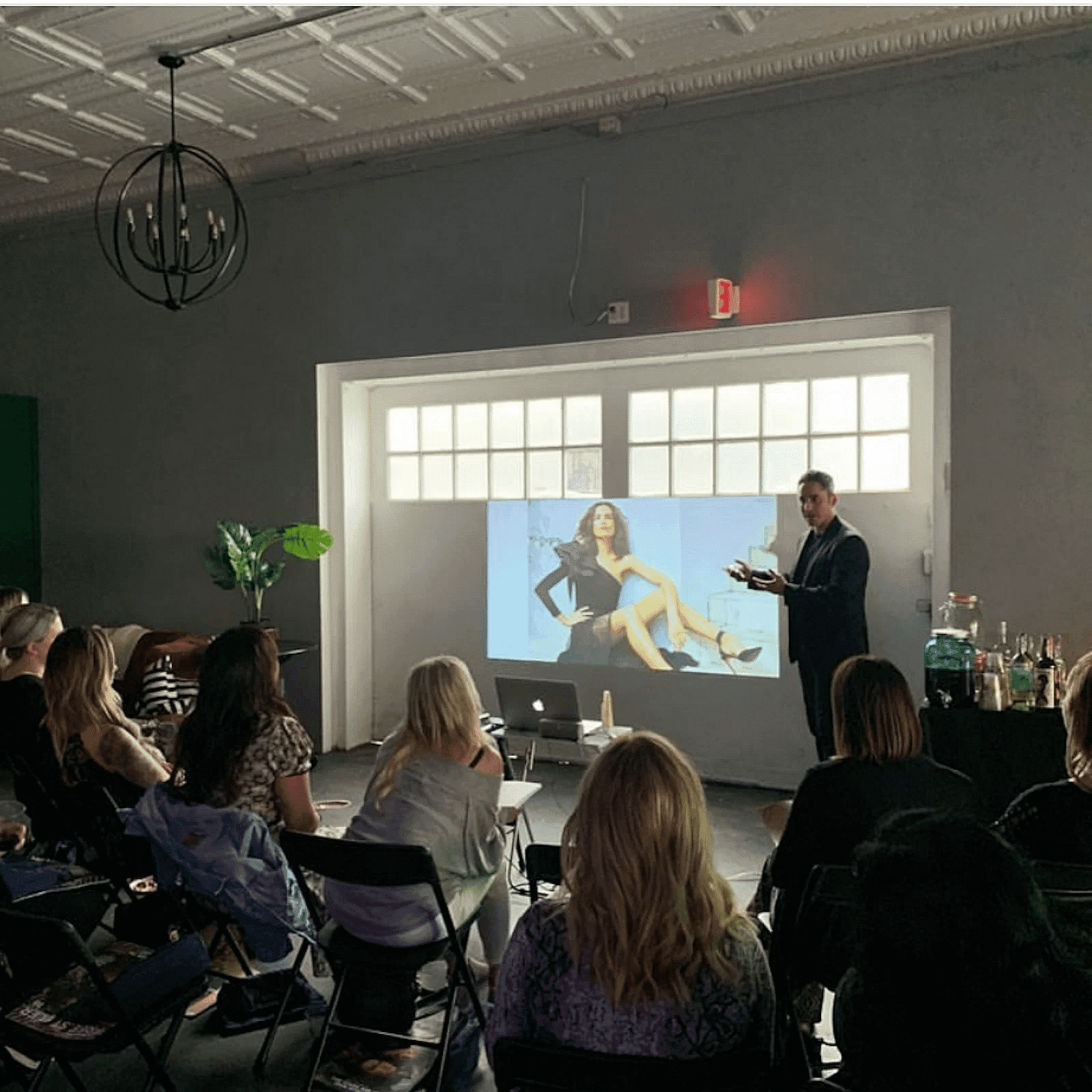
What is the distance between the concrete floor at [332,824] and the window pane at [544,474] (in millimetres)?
1572

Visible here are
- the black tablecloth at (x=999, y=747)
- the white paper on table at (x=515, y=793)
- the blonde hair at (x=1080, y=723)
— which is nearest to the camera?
the blonde hair at (x=1080, y=723)

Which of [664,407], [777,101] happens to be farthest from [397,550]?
[777,101]

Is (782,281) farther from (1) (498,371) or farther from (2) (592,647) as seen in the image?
(2) (592,647)

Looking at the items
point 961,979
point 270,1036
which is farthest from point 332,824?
point 961,979

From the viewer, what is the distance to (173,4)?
459 cm

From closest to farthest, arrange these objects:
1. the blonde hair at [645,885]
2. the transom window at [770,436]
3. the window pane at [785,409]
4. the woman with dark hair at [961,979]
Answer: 1. the woman with dark hair at [961,979]
2. the blonde hair at [645,885]
3. the transom window at [770,436]
4. the window pane at [785,409]

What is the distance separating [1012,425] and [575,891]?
144 inches

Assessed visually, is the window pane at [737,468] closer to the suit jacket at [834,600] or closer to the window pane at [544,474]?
the suit jacket at [834,600]

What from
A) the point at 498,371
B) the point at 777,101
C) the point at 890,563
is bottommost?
the point at 890,563

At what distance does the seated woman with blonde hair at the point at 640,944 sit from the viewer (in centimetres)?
169

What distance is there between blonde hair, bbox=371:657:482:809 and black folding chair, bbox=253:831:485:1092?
314 millimetres

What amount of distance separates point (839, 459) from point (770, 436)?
1.24 feet

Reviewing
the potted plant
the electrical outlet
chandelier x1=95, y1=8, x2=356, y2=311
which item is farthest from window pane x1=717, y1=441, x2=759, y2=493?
chandelier x1=95, y1=8, x2=356, y2=311

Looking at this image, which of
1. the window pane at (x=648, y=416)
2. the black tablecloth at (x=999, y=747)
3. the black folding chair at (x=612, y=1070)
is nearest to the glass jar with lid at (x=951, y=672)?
the black tablecloth at (x=999, y=747)
